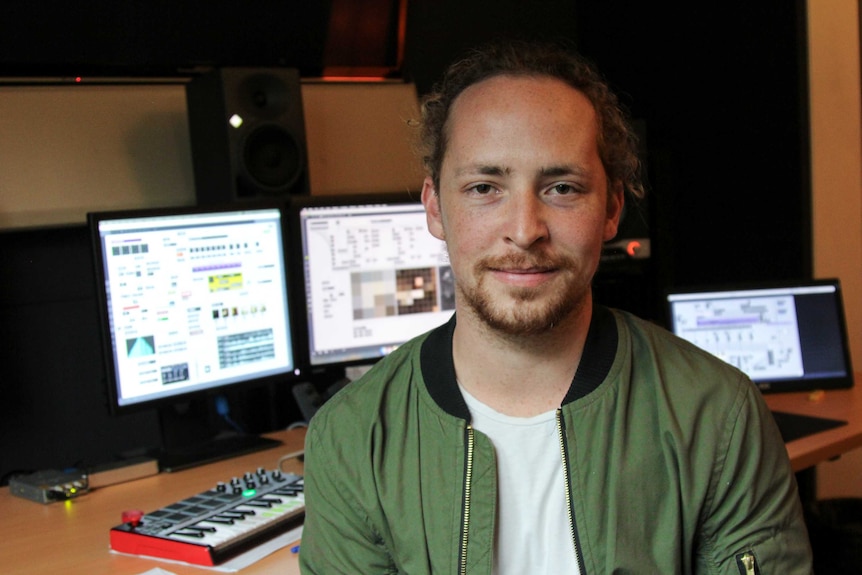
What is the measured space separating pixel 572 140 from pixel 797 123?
79.5 inches

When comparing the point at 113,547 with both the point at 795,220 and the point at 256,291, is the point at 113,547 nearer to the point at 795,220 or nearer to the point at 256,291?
the point at 256,291

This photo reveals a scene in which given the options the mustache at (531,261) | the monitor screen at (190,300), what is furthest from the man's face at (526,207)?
the monitor screen at (190,300)

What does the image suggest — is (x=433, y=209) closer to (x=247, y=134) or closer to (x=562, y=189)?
(x=562, y=189)

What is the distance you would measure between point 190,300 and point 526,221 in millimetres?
986

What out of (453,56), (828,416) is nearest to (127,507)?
(828,416)

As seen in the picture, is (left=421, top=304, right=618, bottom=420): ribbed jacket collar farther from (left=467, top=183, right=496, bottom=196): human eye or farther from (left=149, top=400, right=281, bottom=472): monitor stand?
(left=149, top=400, right=281, bottom=472): monitor stand

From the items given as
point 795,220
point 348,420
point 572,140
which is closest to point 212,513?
point 348,420

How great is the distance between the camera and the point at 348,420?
133 cm

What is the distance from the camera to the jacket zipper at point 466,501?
1.22 metres

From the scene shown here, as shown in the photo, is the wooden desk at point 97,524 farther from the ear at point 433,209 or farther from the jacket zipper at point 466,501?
the ear at point 433,209

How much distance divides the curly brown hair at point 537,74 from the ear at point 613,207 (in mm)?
10

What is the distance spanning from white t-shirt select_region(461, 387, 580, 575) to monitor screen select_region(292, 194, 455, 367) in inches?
38.6

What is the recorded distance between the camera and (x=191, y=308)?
1983 millimetres

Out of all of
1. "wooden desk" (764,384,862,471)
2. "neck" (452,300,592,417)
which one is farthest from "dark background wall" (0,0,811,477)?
"neck" (452,300,592,417)
